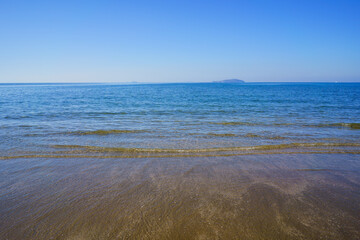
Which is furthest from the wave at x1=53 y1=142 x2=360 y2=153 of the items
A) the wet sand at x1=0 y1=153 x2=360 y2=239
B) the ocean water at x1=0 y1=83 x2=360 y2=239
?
the wet sand at x1=0 y1=153 x2=360 y2=239

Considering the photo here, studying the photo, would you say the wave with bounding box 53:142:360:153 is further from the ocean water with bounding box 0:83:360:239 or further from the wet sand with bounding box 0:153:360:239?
the wet sand with bounding box 0:153:360:239

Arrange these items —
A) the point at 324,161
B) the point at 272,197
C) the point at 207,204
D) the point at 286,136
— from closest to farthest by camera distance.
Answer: the point at 207,204
the point at 272,197
the point at 324,161
the point at 286,136

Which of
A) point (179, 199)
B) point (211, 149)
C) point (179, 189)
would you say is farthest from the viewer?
point (211, 149)

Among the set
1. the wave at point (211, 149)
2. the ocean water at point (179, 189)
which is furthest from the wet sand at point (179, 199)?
the wave at point (211, 149)

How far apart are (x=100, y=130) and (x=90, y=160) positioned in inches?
213

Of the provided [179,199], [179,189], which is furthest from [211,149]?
[179,199]

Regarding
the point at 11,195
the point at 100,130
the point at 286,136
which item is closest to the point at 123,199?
the point at 11,195

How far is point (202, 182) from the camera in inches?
216

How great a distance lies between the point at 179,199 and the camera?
15.1 ft

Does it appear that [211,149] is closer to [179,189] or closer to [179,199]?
[179,189]

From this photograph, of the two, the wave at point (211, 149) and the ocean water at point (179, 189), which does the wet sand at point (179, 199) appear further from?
the wave at point (211, 149)

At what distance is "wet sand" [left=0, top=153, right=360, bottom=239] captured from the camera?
3.58 m

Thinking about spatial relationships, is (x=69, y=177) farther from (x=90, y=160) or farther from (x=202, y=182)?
(x=202, y=182)

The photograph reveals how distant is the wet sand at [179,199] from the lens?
11.7 ft
